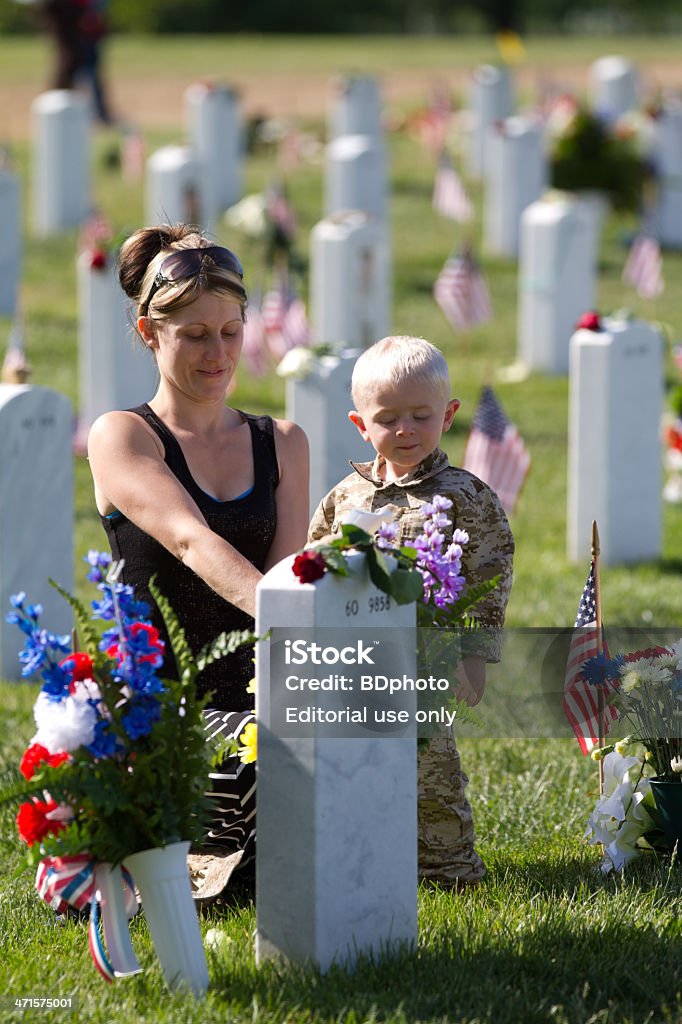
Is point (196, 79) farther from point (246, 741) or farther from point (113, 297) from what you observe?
point (246, 741)

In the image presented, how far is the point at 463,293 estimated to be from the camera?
12859 mm

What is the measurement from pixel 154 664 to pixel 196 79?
2989cm

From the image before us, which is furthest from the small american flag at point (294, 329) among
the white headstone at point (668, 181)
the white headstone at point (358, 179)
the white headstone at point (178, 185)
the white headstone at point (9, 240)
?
the white headstone at point (668, 181)

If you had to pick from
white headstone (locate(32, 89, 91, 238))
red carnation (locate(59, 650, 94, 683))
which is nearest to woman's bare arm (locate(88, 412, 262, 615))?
red carnation (locate(59, 650, 94, 683))

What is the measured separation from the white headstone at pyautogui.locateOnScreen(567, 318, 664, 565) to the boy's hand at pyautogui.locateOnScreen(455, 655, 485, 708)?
168 inches

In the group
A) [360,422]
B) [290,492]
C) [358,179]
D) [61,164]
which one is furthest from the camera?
[61,164]

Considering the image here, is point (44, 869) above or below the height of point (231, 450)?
below

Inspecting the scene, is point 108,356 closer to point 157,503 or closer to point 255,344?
point 255,344

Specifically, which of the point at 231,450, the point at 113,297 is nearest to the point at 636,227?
the point at 113,297

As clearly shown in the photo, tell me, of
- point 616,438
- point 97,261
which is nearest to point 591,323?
point 616,438

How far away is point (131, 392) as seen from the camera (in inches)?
400

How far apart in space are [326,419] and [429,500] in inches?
100

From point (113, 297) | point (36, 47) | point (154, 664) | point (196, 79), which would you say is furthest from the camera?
point (36, 47)

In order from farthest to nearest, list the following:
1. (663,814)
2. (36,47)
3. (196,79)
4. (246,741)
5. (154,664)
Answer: (36,47) < (196,79) < (663,814) < (246,741) < (154,664)
